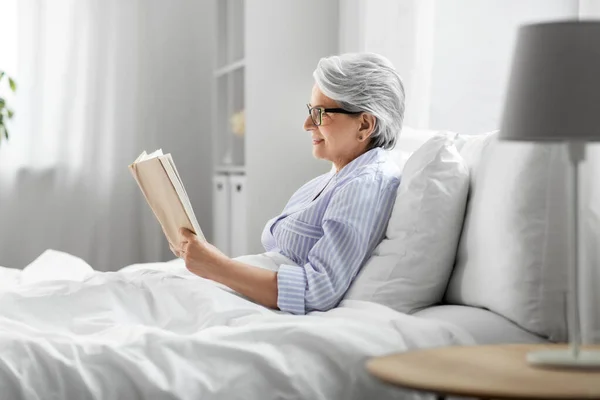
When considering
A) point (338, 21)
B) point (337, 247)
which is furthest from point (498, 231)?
point (338, 21)

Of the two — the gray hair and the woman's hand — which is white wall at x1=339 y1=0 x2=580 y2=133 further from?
the woman's hand

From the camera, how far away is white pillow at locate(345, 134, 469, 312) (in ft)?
5.83

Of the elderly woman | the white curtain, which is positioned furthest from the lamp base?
the white curtain

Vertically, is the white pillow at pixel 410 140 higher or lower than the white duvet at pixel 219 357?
higher

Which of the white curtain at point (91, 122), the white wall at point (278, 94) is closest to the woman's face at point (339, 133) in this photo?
the white wall at point (278, 94)

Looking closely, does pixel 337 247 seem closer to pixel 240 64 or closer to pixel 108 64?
pixel 240 64

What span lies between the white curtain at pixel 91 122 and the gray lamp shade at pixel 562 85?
3610 mm

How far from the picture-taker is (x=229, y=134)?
4.09m

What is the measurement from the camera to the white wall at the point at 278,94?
3703mm

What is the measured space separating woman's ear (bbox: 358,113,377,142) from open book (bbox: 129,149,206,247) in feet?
1.51

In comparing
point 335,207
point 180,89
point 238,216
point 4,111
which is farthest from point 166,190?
point 180,89

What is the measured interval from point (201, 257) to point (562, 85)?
966 mm

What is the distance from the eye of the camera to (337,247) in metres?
1.84

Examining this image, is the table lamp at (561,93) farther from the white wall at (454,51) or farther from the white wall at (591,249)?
the white wall at (454,51)
